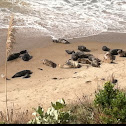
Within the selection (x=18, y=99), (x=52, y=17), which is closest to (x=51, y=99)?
(x=18, y=99)

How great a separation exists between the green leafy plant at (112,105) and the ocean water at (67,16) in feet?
32.7

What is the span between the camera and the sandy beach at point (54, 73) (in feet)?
33.1

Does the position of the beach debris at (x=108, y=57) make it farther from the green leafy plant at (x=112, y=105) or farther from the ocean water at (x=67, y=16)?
the green leafy plant at (x=112, y=105)

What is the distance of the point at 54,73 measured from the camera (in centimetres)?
1253

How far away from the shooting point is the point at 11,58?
1335 centimetres

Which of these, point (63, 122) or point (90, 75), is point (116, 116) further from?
point (90, 75)

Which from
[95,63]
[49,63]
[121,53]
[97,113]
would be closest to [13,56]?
[49,63]

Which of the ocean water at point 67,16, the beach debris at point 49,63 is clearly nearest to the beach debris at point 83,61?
the beach debris at point 49,63

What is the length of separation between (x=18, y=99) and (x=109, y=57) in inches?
207

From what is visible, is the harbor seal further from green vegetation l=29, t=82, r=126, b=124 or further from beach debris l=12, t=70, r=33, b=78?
green vegetation l=29, t=82, r=126, b=124

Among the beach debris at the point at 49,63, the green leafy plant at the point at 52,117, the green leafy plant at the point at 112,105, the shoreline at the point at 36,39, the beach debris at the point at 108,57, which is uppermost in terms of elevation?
the green leafy plant at the point at 112,105

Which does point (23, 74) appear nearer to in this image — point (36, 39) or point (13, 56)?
point (13, 56)

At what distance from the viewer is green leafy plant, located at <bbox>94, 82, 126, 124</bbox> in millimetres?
6133

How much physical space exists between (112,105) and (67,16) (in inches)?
550
